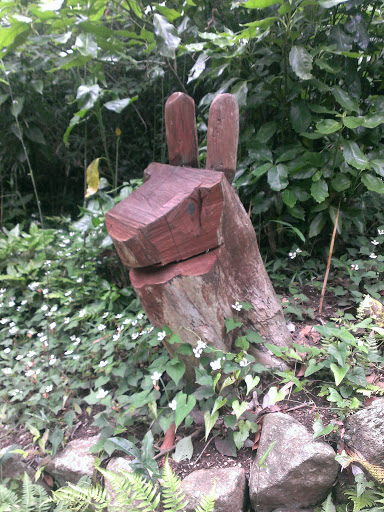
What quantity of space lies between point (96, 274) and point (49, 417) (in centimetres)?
107

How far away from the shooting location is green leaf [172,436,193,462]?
4.66ft

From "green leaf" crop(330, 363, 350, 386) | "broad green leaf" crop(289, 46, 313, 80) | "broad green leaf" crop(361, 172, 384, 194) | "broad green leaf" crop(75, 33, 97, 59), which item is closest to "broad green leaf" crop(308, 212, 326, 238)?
"broad green leaf" crop(361, 172, 384, 194)

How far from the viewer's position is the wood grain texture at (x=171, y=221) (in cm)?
130

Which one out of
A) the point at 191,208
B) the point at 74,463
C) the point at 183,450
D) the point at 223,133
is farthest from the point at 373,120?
the point at 74,463

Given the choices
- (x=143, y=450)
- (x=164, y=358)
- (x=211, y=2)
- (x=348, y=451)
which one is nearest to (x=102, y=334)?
(x=164, y=358)

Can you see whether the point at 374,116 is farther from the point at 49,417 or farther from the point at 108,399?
the point at 49,417

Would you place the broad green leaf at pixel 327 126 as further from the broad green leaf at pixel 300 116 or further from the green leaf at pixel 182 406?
the green leaf at pixel 182 406

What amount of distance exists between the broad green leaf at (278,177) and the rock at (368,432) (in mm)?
1124

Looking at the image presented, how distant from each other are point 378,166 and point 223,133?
103cm

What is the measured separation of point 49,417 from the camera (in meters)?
1.84

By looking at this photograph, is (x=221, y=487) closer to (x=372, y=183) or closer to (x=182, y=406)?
(x=182, y=406)

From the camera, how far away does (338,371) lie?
1.42 metres

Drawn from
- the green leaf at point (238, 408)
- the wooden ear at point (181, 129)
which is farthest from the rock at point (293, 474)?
the wooden ear at point (181, 129)

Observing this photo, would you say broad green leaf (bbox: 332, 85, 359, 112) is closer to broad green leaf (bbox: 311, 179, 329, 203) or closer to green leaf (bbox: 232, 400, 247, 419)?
broad green leaf (bbox: 311, 179, 329, 203)
